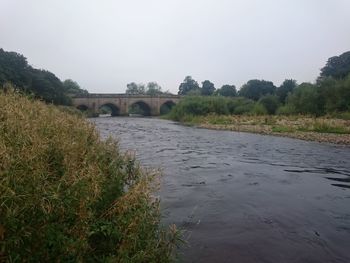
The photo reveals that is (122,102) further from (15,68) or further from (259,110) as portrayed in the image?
(259,110)

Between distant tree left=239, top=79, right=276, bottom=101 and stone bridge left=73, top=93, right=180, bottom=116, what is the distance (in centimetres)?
2101

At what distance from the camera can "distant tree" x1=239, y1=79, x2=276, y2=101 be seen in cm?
9741

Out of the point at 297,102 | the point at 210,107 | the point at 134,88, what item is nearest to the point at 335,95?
the point at 297,102

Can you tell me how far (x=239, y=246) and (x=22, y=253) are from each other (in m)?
4.66

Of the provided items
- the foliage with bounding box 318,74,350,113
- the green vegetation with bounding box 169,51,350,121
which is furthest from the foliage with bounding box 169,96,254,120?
the foliage with bounding box 318,74,350,113

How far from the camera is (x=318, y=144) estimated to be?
25.7 metres

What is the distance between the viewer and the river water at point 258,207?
678 centimetres

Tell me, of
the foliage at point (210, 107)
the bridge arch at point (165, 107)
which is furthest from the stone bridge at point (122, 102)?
the foliage at point (210, 107)

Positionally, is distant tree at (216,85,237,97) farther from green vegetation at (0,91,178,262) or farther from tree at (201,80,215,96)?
green vegetation at (0,91,178,262)

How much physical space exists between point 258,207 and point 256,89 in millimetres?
91829

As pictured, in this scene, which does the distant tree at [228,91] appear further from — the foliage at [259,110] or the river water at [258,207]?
Answer: the river water at [258,207]

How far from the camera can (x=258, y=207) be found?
9.59 meters

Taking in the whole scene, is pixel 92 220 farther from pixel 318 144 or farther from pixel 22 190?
pixel 318 144

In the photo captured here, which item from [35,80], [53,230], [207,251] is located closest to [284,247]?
[207,251]
